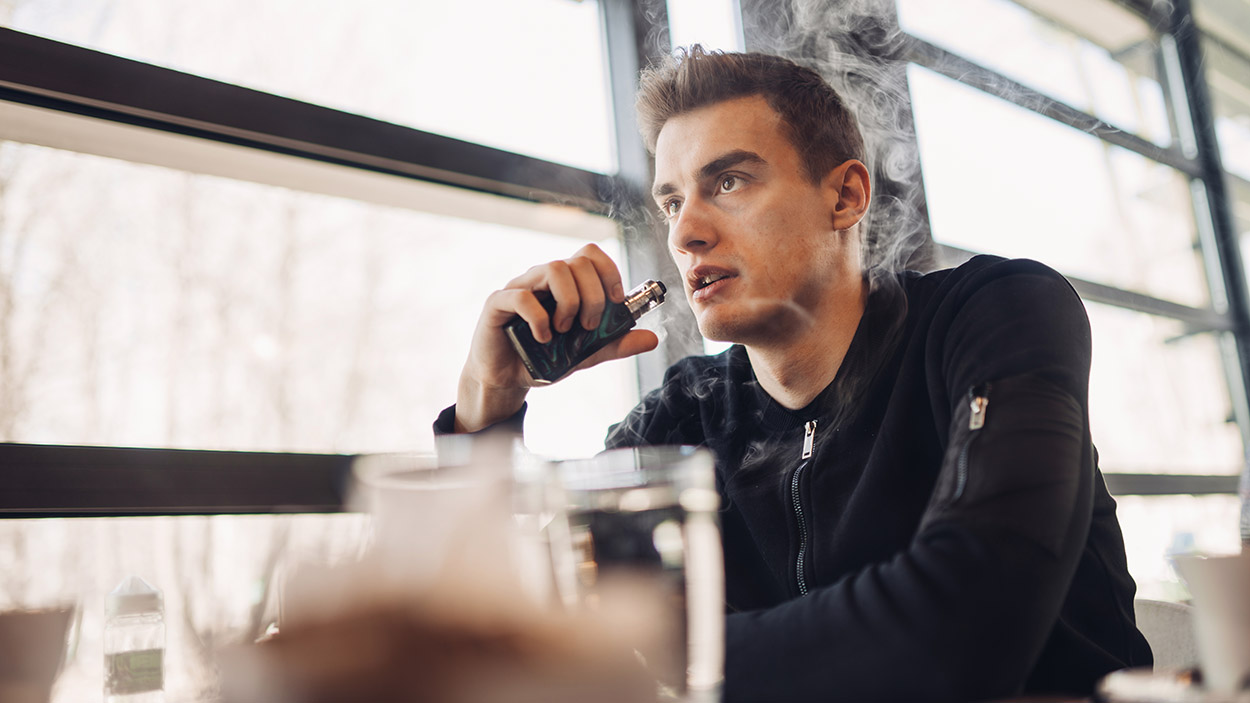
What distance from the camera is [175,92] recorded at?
5.10 feet

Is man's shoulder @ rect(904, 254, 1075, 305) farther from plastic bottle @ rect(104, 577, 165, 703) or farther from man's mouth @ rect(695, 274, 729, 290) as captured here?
plastic bottle @ rect(104, 577, 165, 703)

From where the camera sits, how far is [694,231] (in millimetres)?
1540

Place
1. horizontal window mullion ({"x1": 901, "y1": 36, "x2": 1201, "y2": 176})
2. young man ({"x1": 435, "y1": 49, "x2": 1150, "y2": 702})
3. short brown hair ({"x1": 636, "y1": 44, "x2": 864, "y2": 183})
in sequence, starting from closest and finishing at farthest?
1. young man ({"x1": 435, "y1": 49, "x2": 1150, "y2": 702})
2. short brown hair ({"x1": 636, "y1": 44, "x2": 864, "y2": 183})
3. horizontal window mullion ({"x1": 901, "y1": 36, "x2": 1201, "y2": 176})

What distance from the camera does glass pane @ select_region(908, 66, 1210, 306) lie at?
3.03 meters

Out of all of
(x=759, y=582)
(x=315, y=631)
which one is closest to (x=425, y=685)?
(x=315, y=631)

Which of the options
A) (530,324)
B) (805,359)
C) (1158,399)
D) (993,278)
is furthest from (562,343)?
(1158,399)

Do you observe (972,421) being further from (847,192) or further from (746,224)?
(847,192)

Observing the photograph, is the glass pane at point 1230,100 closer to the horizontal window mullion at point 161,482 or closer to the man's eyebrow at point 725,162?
the man's eyebrow at point 725,162

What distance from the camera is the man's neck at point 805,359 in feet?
5.07

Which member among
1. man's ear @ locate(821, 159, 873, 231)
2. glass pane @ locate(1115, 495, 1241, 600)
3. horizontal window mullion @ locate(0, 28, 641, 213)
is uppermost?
horizontal window mullion @ locate(0, 28, 641, 213)

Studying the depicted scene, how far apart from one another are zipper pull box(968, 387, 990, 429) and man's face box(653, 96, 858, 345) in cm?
56

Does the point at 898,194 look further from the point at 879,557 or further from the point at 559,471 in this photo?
the point at 559,471

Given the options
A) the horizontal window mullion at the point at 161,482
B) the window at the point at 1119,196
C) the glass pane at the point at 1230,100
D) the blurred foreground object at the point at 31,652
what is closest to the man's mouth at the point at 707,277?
the horizontal window mullion at the point at 161,482

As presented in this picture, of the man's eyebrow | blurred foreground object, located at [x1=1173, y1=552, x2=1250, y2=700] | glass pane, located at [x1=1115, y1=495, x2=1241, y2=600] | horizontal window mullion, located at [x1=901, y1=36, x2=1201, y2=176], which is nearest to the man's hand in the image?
the man's eyebrow
